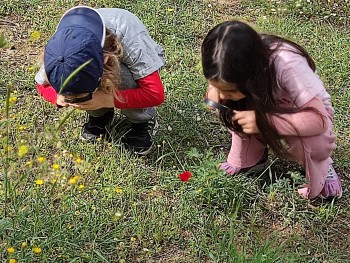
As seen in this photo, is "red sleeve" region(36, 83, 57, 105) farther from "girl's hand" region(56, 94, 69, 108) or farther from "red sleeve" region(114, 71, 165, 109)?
"red sleeve" region(114, 71, 165, 109)

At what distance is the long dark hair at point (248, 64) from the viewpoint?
1.99 meters

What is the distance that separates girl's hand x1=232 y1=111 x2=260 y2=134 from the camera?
2195 millimetres

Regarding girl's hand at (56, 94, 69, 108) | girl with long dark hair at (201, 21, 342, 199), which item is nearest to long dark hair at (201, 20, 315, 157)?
girl with long dark hair at (201, 21, 342, 199)

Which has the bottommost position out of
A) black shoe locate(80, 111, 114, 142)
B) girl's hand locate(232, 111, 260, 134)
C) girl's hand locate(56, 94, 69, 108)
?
black shoe locate(80, 111, 114, 142)

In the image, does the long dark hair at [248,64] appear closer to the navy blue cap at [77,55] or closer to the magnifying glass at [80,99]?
the navy blue cap at [77,55]

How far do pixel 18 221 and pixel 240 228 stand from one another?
32.6 inches

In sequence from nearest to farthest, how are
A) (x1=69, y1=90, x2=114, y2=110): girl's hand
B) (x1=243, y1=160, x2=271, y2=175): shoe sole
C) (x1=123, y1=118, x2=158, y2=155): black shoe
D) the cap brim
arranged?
the cap brim
(x1=69, y1=90, x2=114, y2=110): girl's hand
(x1=243, y1=160, x2=271, y2=175): shoe sole
(x1=123, y1=118, x2=158, y2=155): black shoe

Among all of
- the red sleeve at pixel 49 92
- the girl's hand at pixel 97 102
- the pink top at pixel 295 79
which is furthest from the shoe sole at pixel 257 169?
the red sleeve at pixel 49 92

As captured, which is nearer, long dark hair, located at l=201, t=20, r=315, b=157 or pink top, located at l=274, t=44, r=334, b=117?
long dark hair, located at l=201, t=20, r=315, b=157

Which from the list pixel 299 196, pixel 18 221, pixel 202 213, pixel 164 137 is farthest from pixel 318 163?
pixel 18 221

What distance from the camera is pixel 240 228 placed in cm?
233

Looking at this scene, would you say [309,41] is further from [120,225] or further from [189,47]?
[120,225]

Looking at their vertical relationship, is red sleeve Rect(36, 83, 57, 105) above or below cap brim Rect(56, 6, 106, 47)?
below

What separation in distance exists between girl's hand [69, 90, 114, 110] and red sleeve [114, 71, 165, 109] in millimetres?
46
